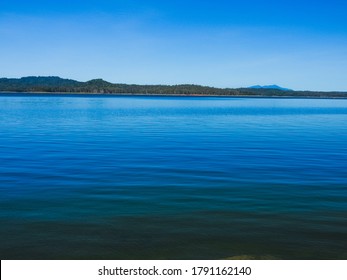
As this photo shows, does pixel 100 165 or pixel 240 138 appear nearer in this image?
pixel 100 165

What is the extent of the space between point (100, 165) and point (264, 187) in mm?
8691

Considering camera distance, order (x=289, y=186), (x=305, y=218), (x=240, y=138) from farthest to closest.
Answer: (x=240, y=138) → (x=289, y=186) → (x=305, y=218)

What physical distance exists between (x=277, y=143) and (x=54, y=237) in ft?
75.4

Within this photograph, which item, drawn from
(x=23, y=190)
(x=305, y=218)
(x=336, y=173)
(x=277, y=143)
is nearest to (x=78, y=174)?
(x=23, y=190)

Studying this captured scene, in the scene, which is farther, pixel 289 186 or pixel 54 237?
pixel 289 186

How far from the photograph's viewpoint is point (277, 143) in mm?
29766

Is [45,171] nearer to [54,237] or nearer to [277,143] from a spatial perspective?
[54,237]

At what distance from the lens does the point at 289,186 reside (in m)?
15.7

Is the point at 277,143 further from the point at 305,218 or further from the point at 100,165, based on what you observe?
the point at 305,218
